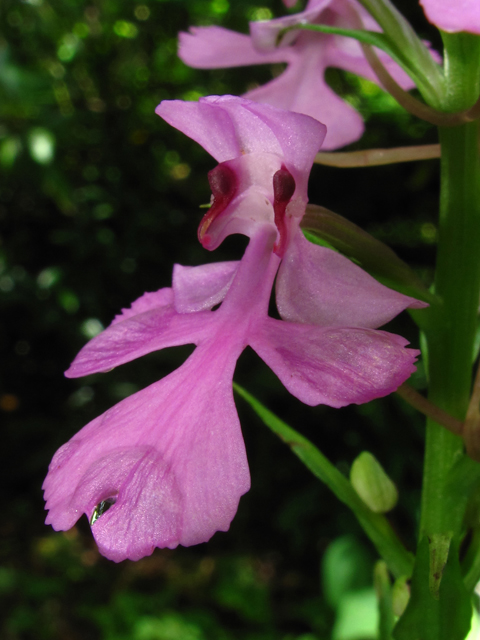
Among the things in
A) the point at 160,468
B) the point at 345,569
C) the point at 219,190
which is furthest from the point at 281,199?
the point at 345,569

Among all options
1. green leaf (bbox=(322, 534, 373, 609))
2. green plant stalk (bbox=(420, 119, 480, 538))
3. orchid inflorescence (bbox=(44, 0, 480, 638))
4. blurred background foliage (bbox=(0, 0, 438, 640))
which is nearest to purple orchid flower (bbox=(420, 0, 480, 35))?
orchid inflorescence (bbox=(44, 0, 480, 638))

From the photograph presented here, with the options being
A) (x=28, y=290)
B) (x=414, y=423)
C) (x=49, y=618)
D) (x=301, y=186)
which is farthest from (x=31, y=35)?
(x=49, y=618)

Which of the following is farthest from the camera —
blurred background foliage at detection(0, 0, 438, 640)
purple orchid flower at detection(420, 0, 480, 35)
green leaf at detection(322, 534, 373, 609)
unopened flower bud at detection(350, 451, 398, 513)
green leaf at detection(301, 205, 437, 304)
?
blurred background foliage at detection(0, 0, 438, 640)

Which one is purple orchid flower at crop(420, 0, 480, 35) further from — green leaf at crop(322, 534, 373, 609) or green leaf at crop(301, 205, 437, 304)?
green leaf at crop(322, 534, 373, 609)

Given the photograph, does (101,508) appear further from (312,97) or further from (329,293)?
(312,97)

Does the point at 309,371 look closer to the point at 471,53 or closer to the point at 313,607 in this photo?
the point at 471,53

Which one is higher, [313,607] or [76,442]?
[76,442]
